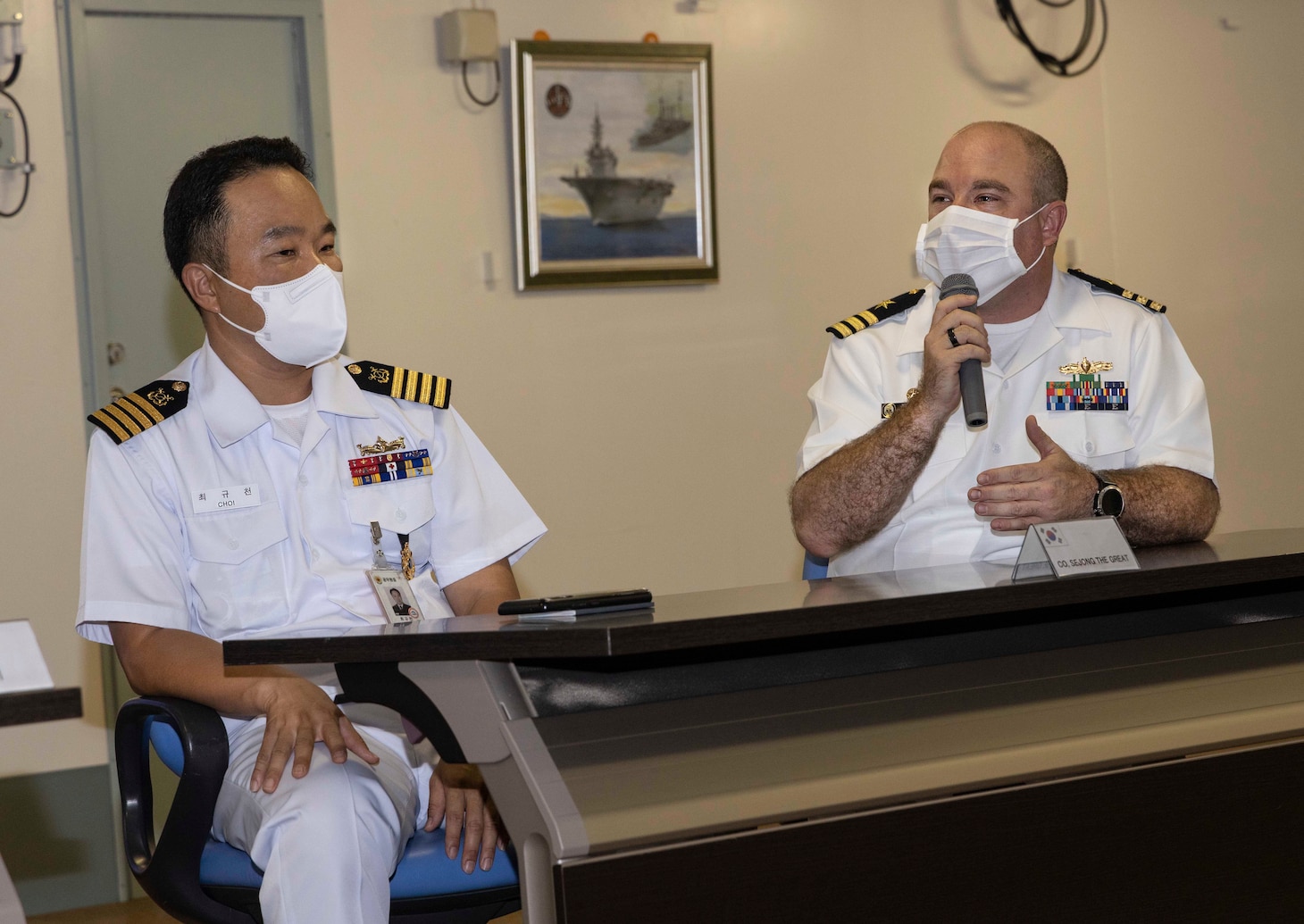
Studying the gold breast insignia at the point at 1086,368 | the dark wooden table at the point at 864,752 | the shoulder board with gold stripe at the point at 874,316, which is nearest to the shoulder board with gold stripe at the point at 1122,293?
the gold breast insignia at the point at 1086,368

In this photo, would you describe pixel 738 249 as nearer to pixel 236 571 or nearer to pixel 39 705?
pixel 236 571

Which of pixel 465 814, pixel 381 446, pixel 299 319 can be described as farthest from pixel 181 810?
pixel 299 319

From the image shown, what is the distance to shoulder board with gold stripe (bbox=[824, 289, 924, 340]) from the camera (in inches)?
98.9

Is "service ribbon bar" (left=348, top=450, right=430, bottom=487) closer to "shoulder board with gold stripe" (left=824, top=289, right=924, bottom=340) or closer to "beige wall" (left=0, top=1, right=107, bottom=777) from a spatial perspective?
"shoulder board with gold stripe" (left=824, top=289, right=924, bottom=340)

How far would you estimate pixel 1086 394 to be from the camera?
7.93 feet

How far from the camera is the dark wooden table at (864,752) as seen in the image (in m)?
1.14

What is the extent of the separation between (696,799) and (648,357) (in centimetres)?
299

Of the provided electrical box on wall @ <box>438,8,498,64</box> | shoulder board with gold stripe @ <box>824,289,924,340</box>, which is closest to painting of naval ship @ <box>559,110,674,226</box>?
electrical box on wall @ <box>438,8,498,64</box>

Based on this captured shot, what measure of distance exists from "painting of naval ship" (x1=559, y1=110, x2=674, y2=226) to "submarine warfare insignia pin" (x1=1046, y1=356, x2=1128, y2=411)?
6.06 ft

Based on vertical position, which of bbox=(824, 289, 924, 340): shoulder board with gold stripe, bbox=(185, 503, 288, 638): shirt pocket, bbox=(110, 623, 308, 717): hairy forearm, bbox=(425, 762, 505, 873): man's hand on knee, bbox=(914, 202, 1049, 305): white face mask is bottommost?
bbox=(425, 762, 505, 873): man's hand on knee

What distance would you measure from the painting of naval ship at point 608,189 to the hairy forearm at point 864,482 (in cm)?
183

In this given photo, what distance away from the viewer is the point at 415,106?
12.5 feet

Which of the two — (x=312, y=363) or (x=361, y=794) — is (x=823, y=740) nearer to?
(x=361, y=794)

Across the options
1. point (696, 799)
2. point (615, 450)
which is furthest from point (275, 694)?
point (615, 450)
